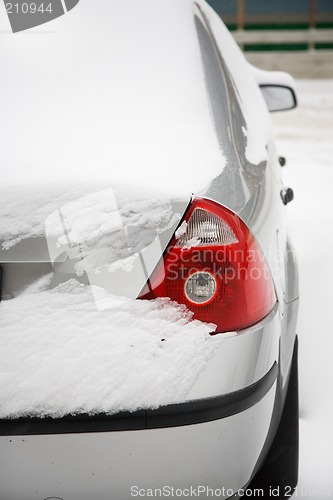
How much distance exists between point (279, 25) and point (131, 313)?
1692 centimetres

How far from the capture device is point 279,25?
1691cm

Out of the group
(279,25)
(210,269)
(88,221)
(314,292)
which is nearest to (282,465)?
(210,269)

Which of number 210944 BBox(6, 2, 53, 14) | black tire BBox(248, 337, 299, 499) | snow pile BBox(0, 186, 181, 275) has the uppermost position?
number 210944 BBox(6, 2, 53, 14)

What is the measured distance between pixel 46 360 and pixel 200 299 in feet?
1.21

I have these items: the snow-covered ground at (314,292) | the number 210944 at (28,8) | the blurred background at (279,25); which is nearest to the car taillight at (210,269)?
the snow-covered ground at (314,292)

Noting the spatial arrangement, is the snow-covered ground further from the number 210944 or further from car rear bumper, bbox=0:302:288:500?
the number 210944

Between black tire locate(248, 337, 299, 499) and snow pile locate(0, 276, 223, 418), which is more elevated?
snow pile locate(0, 276, 223, 418)

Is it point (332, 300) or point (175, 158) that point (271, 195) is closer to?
point (175, 158)

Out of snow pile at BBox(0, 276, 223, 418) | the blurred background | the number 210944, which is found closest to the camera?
snow pile at BBox(0, 276, 223, 418)

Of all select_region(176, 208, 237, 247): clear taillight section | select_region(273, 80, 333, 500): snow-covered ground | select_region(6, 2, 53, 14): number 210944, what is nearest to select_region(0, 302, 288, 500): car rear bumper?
select_region(176, 208, 237, 247): clear taillight section

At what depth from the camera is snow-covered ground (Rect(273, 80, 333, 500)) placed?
221 cm

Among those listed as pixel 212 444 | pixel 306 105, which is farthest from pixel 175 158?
pixel 306 105

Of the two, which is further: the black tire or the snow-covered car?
the black tire

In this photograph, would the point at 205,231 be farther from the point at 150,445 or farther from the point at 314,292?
the point at 314,292
